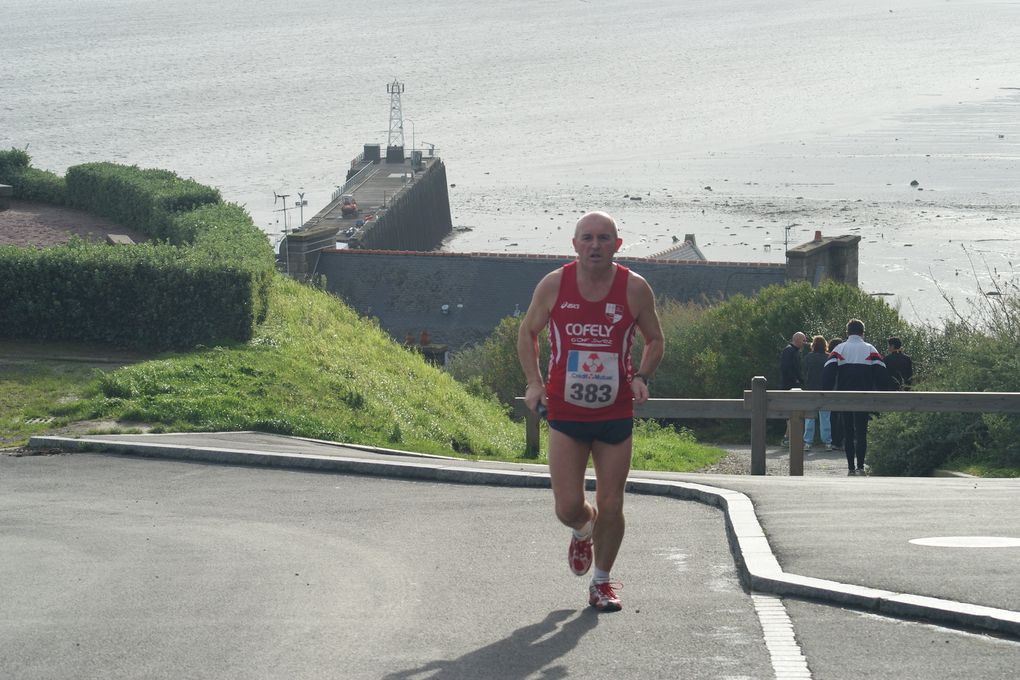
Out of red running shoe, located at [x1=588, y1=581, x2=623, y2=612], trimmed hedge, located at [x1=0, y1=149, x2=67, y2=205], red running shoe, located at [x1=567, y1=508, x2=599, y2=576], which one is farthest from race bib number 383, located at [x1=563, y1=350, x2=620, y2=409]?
trimmed hedge, located at [x1=0, y1=149, x2=67, y2=205]

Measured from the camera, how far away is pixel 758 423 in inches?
488

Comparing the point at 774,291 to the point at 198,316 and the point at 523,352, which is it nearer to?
the point at 198,316

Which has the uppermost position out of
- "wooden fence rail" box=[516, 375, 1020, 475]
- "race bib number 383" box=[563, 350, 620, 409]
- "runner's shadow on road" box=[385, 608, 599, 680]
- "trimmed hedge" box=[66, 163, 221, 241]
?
"trimmed hedge" box=[66, 163, 221, 241]

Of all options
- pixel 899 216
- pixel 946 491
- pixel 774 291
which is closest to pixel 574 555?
pixel 946 491

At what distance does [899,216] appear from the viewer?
279ft

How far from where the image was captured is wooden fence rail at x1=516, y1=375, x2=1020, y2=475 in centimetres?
1196

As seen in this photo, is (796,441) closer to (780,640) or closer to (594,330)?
(594,330)

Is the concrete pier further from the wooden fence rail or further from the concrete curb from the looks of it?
the concrete curb

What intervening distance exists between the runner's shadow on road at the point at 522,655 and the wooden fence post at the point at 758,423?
622cm

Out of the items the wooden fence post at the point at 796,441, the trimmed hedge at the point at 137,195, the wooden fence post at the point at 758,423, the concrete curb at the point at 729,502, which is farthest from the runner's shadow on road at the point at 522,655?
the trimmed hedge at the point at 137,195

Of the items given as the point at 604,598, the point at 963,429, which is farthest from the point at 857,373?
the point at 604,598

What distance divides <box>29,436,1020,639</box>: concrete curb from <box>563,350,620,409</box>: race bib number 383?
127cm

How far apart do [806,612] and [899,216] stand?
82480 mm

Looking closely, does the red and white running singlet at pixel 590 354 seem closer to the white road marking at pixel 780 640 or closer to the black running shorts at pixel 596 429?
the black running shorts at pixel 596 429
